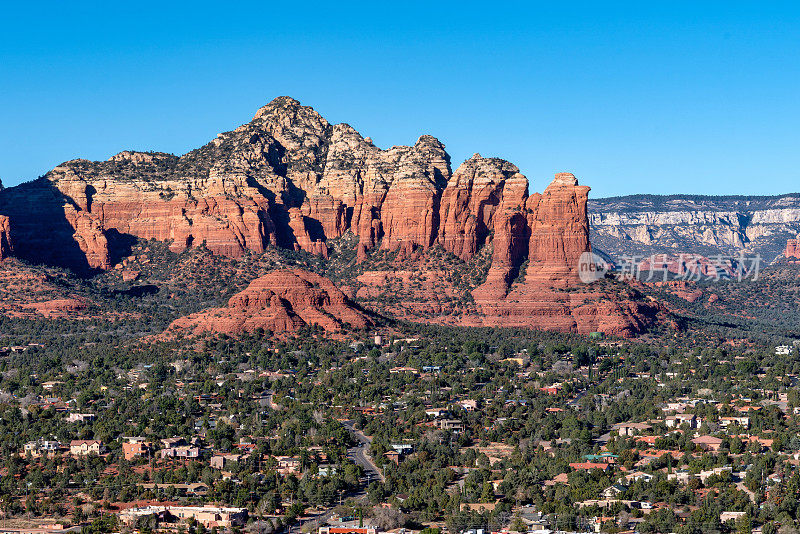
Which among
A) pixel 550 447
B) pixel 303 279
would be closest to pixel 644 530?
pixel 550 447

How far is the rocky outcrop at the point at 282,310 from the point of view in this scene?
190250mm

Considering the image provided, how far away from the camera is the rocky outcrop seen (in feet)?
624

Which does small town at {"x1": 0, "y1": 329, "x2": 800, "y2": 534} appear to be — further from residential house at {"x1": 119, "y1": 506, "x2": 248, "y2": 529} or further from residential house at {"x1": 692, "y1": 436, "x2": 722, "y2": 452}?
residential house at {"x1": 692, "y1": 436, "x2": 722, "y2": 452}

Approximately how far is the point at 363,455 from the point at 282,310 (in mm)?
55850

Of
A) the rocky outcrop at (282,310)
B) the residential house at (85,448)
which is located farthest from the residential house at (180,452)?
the rocky outcrop at (282,310)

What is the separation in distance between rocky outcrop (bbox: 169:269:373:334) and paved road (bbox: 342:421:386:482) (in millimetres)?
42323

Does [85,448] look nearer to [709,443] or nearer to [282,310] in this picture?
[709,443]

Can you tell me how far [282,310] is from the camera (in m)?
190

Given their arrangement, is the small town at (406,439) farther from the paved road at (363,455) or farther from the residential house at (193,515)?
the paved road at (363,455)

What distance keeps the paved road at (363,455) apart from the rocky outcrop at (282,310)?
42.3m

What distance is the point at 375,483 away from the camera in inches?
4803

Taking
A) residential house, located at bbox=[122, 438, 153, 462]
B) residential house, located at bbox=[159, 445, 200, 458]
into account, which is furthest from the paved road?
residential house, located at bbox=[122, 438, 153, 462]

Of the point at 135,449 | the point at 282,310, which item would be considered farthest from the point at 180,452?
the point at 282,310

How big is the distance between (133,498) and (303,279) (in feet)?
249
